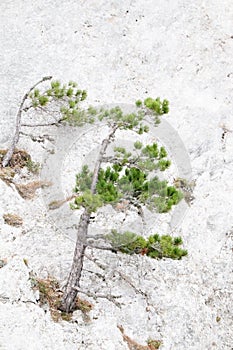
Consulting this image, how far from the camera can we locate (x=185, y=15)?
28812 mm

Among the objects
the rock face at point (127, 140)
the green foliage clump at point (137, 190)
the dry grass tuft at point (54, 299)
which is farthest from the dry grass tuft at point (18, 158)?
the green foliage clump at point (137, 190)

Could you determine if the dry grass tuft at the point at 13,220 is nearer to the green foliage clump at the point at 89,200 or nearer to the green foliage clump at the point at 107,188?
the green foliage clump at the point at 107,188

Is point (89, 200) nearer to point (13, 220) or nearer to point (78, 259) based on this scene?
point (78, 259)

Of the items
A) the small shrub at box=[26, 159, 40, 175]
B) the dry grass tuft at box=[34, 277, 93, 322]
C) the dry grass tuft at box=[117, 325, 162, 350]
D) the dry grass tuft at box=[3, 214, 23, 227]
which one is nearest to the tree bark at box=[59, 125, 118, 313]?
the dry grass tuft at box=[34, 277, 93, 322]

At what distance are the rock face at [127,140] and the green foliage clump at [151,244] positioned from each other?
99 centimetres

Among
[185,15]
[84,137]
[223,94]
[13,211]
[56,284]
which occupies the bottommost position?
[56,284]

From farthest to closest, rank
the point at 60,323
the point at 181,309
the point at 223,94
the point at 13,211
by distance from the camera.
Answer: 1. the point at 223,94
2. the point at 13,211
3. the point at 181,309
4. the point at 60,323

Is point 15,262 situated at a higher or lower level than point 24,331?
higher

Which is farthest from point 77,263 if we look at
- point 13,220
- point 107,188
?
point 13,220

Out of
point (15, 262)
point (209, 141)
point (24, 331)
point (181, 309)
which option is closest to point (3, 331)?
point (24, 331)

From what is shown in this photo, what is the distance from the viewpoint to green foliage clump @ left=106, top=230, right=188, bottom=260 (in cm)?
1401

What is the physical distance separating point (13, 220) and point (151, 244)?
6636 mm

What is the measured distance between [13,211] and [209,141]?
10.6 metres

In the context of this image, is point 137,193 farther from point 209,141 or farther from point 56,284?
point 209,141
